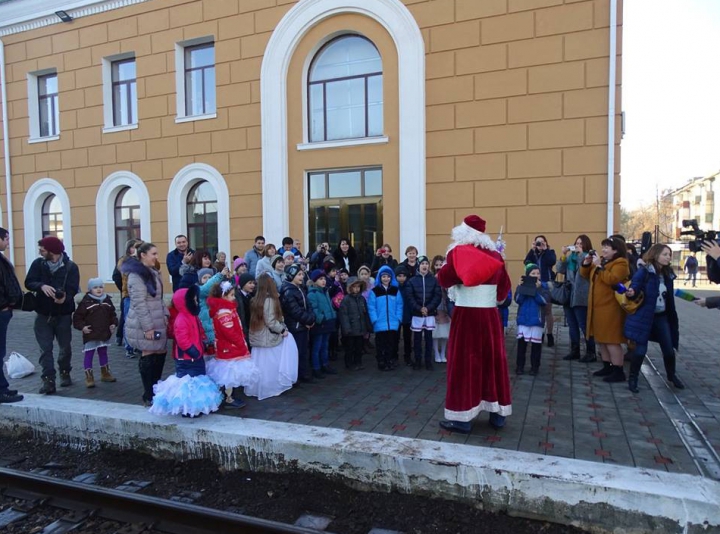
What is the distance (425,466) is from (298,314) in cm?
300

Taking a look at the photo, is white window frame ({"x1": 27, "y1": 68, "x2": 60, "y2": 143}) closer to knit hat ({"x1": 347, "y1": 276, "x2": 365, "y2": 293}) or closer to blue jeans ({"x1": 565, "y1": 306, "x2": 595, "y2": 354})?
knit hat ({"x1": 347, "y1": 276, "x2": 365, "y2": 293})

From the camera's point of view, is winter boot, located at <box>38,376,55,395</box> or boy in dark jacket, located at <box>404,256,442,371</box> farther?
boy in dark jacket, located at <box>404,256,442,371</box>

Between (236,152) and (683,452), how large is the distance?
10964 millimetres

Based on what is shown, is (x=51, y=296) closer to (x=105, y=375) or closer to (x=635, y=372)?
(x=105, y=375)

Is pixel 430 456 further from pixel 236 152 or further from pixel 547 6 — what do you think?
pixel 236 152

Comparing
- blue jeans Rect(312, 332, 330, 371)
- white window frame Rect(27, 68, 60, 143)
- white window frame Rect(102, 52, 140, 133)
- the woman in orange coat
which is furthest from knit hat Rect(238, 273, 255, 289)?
white window frame Rect(27, 68, 60, 143)

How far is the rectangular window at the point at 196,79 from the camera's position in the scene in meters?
13.0

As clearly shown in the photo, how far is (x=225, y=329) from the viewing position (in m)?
5.64

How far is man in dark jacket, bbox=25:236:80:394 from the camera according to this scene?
6.21 m

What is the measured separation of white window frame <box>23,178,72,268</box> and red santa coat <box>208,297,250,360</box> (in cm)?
1118

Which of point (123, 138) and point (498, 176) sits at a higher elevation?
point (123, 138)

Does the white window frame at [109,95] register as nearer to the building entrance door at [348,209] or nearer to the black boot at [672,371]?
the building entrance door at [348,209]

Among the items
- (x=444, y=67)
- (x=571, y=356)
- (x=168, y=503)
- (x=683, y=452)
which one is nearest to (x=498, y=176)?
(x=444, y=67)

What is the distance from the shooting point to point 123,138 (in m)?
13.7
